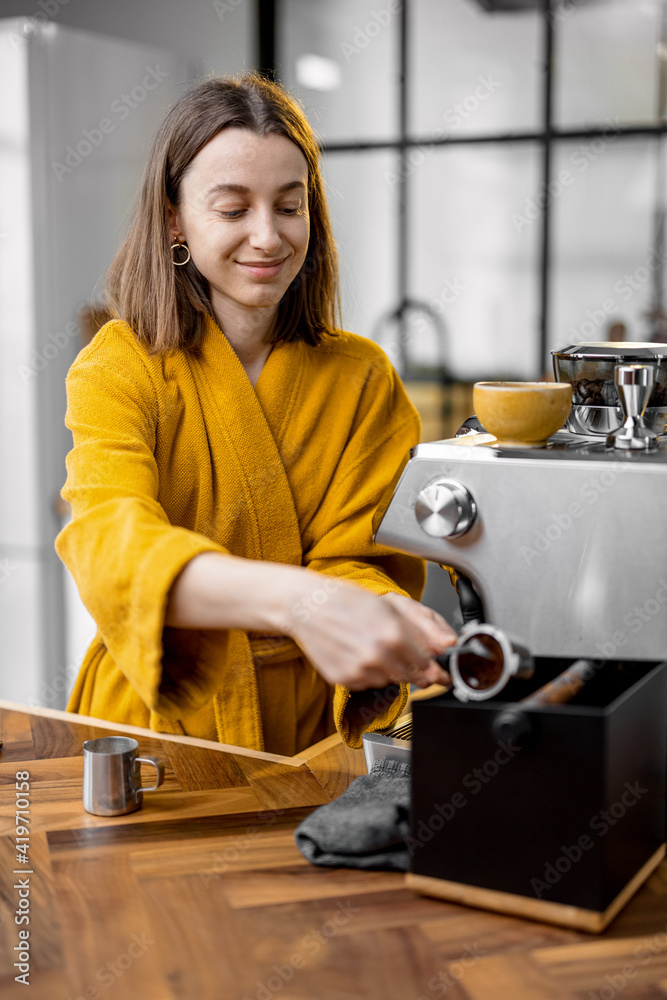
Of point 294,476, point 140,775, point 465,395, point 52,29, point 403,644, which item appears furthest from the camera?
point 465,395

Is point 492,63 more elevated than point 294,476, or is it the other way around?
point 492,63

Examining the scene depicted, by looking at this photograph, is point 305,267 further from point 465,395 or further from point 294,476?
point 465,395

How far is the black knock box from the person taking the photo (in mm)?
797

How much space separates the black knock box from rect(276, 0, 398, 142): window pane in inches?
158

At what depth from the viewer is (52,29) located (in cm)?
314

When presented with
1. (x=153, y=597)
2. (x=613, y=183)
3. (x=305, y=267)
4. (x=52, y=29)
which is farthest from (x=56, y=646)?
(x=613, y=183)

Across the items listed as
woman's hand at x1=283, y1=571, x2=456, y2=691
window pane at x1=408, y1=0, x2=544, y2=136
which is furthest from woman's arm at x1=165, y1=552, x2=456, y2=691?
window pane at x1=408, y1=0, x2=544, y2=136

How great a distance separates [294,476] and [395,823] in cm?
63

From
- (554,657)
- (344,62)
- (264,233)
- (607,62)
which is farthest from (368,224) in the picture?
(554,657)

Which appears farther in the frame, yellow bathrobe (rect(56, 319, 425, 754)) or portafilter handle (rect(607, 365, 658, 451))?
yellow bathrobe (rect(56, 319, 425, 754))

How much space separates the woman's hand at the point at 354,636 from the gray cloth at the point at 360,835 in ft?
0.43

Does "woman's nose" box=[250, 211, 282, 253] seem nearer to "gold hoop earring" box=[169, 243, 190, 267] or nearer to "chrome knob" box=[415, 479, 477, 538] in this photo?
"gold hoop earring" box=[169, 243, 190, 267]

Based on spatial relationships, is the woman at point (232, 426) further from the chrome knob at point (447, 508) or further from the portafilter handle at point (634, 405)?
the portafilter handle at point (634, 405)

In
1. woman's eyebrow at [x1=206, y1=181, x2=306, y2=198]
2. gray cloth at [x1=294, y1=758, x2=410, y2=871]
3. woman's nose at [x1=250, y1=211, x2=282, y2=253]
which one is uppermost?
woman's eyebrow at [x1=206, y1=181, x2=306, y2=198]
